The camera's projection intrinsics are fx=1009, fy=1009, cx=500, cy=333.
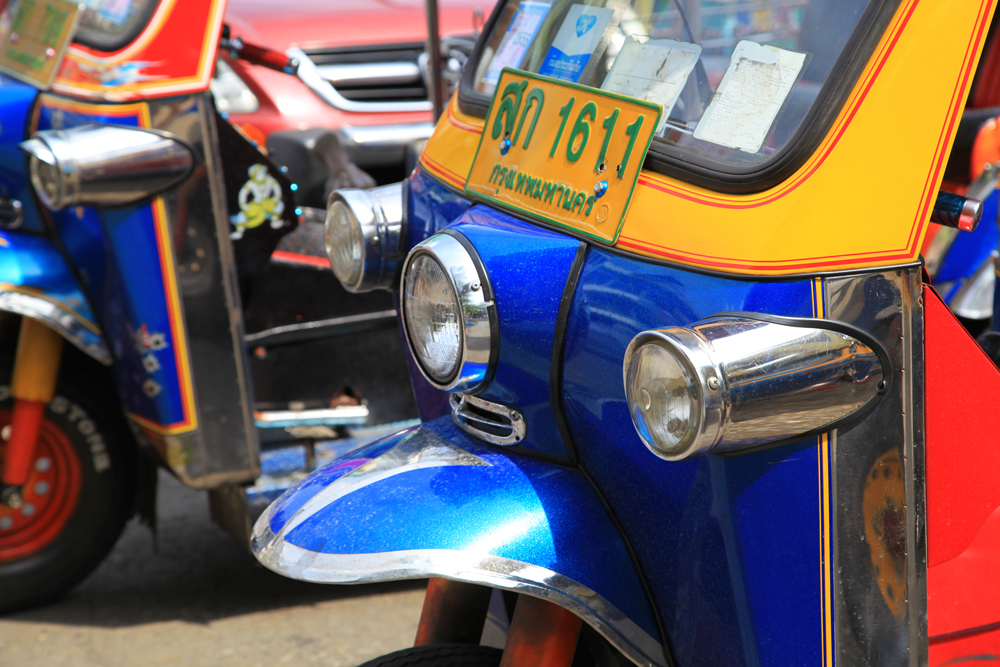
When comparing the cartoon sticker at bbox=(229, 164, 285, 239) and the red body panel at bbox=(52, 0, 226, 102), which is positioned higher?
the red body panel at bbox=(52, 0, 226, 102)

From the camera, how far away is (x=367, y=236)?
1.77 meters

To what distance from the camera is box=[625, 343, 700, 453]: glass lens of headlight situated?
111cm

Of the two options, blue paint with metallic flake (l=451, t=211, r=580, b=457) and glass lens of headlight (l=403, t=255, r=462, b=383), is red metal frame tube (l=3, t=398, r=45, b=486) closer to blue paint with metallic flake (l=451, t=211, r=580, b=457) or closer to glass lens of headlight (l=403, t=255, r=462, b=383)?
glass lens of headlight (l=403, t=255, r=462, b=383)

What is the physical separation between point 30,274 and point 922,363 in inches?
94.3

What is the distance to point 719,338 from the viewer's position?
1.11 m

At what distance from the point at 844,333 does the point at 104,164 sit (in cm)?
201

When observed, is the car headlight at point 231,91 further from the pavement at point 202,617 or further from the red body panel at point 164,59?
the pavement at point 202,617

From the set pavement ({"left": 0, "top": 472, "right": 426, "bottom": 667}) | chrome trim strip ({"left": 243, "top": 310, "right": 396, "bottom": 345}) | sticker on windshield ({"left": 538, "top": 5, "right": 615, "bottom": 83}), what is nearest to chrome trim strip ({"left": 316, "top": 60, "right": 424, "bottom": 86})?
chrome trim strip ({"left": 243, "top": 310, "right": 396, "bottom": 345})

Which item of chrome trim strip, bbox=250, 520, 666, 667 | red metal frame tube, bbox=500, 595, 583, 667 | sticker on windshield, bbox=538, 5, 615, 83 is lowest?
red metal frame tube, bbox=500, 595, 583, 667

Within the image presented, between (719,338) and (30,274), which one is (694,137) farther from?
(30,274)

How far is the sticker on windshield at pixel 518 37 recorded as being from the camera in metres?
1.84

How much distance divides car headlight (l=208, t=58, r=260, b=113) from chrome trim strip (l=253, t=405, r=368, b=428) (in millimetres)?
1478

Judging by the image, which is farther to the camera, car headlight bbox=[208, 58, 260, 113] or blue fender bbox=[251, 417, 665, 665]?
car headlight bbox=[208, 58, 260, 113]

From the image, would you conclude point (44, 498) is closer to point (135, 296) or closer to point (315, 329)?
point (135, 296)
